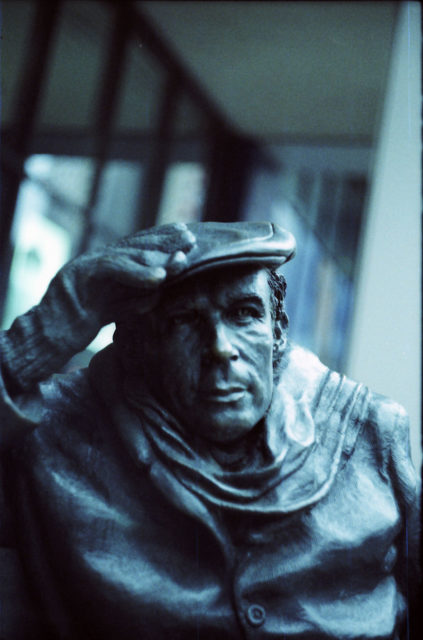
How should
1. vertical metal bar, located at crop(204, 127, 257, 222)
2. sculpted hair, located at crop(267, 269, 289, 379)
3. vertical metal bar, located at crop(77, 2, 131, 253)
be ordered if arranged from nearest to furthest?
sculpted hair, located at crop(267, 269, 289, 379), vertical metal bar, located at crop(77, 2, 131, 253), vertical metal bar, located at crop(204, 127, 257, 222)

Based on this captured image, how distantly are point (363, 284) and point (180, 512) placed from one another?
2.34 m

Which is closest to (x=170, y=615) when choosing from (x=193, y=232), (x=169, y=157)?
(x=193, y=232)

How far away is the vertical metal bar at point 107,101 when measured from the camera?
389 cm

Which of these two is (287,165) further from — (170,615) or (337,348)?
(170,615)

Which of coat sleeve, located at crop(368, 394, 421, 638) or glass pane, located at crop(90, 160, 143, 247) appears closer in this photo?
coat sleeve, located at crop(368, 394, 421, 638)

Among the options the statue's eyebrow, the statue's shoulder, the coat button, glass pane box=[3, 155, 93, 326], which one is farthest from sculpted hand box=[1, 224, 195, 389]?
glass pane box=[3, 155, 93, 326]

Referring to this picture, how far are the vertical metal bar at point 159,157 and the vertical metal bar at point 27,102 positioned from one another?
2.59 feet

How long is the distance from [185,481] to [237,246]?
1.36ft

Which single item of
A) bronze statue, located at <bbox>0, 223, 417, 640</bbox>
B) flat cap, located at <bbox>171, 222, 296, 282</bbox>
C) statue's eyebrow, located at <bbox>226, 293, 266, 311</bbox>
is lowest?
bronze statue, located at <bbox>0, 223, 417, 640</bbox>

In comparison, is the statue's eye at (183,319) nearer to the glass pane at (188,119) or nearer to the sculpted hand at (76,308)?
the sculpted hand at (76,308)

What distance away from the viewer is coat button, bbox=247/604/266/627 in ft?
4.26

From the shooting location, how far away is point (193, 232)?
4.61 feet

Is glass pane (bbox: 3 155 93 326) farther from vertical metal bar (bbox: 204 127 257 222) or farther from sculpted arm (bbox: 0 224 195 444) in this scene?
sculpted arm (bbox: 0 224 195 444)

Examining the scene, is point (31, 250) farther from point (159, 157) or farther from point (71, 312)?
point (71, 312)
